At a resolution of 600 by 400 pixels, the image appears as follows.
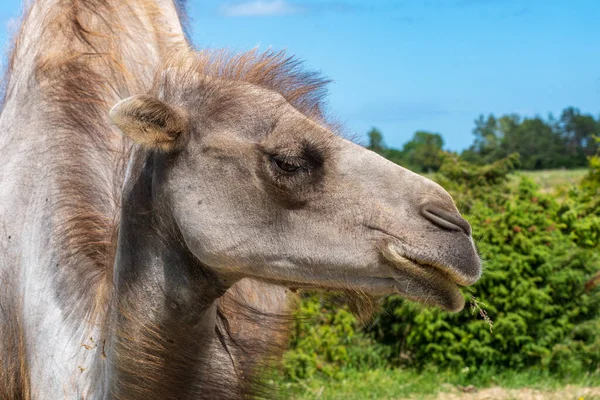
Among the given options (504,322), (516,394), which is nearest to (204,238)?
(516,394)

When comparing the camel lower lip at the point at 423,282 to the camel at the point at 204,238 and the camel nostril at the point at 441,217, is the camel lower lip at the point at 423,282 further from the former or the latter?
the camel nostril at the point at 441,217

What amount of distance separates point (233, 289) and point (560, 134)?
241 ft

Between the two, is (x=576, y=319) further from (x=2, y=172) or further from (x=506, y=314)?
(x=2, y=172)

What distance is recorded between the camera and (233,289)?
411cm

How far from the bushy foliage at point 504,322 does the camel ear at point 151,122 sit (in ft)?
17.8

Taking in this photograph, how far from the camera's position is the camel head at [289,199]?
3174mm

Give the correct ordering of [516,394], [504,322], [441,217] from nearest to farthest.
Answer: [441,217] → [516,394] → [504,322]

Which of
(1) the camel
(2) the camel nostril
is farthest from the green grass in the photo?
(2) the camel nostril

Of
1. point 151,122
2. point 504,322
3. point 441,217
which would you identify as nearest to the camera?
point 441,217

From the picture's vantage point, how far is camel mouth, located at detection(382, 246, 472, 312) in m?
3.15

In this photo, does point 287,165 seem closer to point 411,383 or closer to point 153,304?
point 153,304

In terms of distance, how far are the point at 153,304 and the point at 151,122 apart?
0.73m

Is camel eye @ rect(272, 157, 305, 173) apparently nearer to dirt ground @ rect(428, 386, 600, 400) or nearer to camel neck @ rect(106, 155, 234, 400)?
camel neck @ rect(106, 155, 234, 400)

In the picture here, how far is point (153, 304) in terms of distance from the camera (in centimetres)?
354
